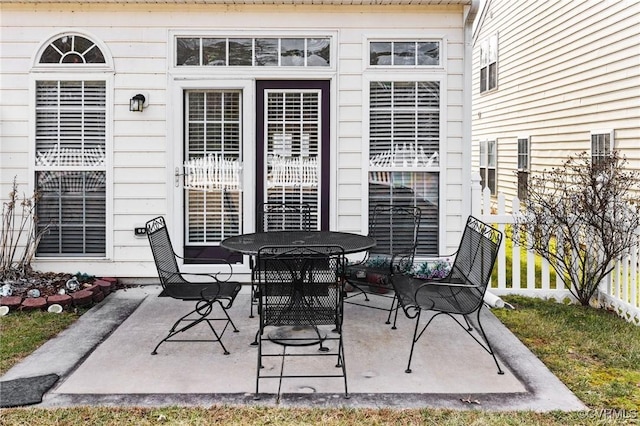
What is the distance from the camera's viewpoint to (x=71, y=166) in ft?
19.2

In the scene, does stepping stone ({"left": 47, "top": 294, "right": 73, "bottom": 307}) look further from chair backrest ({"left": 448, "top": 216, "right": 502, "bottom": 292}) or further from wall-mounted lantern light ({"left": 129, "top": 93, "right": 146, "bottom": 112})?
chair backrest ({"left": 448, "top": 216, "right": 502, "bottom": 292})

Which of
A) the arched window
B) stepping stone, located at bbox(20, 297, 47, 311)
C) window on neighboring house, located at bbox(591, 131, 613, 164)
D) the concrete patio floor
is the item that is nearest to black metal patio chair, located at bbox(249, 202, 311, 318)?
the concrete patio floor

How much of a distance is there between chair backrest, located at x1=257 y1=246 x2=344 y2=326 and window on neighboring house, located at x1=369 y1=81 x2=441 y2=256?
2.51 metres

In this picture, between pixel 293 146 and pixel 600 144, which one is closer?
pixel 293 146

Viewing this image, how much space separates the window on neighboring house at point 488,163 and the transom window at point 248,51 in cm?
726

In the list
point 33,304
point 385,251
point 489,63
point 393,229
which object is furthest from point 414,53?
point 489,63

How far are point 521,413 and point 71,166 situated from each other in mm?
4811

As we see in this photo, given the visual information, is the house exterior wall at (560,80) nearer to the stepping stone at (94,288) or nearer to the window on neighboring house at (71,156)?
the window on neighboring house at (71,156)

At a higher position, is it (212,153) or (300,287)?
(212,153)

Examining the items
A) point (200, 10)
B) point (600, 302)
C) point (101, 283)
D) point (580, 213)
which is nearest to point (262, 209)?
point (101, 283)

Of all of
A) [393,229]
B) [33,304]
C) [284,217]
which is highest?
[284,217]

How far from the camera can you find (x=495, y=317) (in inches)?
196

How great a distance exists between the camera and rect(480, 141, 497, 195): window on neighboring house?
1216 centimetres

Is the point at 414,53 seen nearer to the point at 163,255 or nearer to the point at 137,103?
the point at 137,103
